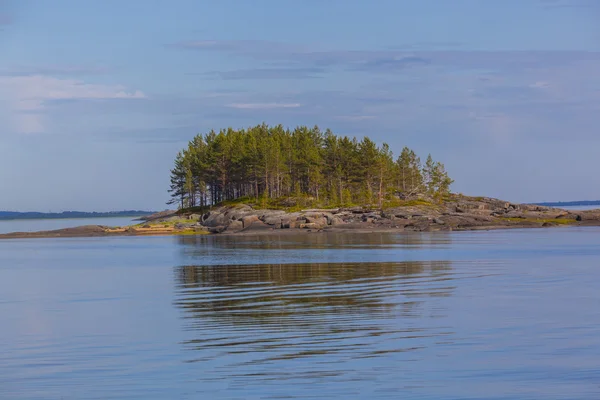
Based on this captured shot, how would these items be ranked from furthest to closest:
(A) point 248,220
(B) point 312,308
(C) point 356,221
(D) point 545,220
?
(D) point 545,220 < (A) point 248,220 < (C) point 356,221 < (B) point 312,308

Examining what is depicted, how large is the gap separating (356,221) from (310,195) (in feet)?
98.7

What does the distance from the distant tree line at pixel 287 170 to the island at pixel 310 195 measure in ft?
0.69

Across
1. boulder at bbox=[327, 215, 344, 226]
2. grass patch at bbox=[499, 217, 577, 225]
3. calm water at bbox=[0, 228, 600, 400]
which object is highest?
boulder at bbox=[327, 215, 344, 226]

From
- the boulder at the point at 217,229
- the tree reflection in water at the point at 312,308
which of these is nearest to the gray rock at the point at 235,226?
the boulder at the point at 217,229

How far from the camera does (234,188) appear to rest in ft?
497

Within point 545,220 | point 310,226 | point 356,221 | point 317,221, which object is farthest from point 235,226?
point 545,220

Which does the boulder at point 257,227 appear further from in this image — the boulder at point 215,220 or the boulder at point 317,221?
the boulder at point 317,221

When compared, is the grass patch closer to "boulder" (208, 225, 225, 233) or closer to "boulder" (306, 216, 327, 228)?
"boulder" (306, 216, 327, 228)

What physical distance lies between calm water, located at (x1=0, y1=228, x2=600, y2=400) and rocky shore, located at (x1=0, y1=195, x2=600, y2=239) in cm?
6512

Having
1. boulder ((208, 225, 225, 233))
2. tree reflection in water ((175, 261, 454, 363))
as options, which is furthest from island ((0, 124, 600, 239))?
tree reflection in water ((175, 261, 454, 363))

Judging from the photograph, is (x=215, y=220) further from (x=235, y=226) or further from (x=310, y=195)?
(x=310, y=195)

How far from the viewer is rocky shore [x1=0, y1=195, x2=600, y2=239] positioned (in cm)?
11181

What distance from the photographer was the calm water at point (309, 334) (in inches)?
665

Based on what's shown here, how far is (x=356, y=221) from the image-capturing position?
11369 cm
